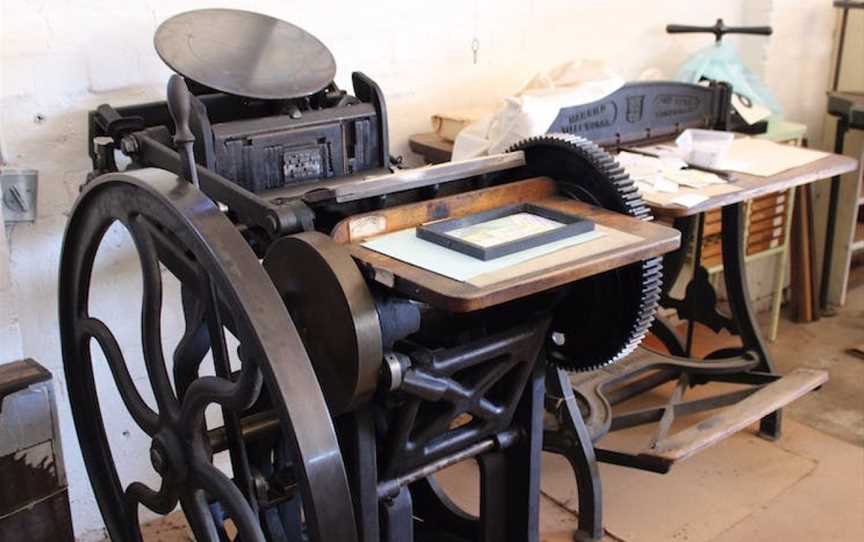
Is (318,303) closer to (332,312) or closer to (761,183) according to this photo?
(332,312)

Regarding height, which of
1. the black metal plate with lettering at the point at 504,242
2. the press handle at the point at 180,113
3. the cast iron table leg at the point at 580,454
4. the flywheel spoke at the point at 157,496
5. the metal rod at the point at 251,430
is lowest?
the cast iron table leg at the point at 580,454

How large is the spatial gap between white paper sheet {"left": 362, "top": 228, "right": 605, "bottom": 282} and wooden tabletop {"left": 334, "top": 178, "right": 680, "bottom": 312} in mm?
13

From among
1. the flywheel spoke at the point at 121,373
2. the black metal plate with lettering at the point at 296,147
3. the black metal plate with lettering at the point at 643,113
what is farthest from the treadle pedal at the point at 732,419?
the flywheel spoke at the point at 121,373

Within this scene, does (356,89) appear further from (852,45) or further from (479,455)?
(852,45)

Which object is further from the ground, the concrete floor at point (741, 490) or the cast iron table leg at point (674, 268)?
the cast iron table leg at point (674, 268)

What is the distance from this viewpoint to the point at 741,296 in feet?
8.71

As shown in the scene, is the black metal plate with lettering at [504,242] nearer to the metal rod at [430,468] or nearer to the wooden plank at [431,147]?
the metal rod at [430,468]

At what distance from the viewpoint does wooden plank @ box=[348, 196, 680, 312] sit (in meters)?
1.19

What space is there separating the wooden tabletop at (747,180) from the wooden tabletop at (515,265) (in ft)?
1.68

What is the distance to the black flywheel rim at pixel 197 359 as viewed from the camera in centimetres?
111

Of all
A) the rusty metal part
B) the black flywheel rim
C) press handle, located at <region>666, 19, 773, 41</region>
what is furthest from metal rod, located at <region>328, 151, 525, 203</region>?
press handle, located at <region>666, 19, 773, 41</region>

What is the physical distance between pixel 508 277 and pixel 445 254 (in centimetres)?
13

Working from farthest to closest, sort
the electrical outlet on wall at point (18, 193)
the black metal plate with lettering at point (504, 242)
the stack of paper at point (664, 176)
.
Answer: the stack of paper at point (664, 176) → the electrical outlet on wall at point (18, 193) → the black metal plate with lettering at point (504, 242)

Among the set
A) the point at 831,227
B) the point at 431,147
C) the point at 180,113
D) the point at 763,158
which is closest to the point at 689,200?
the point at 763,158
